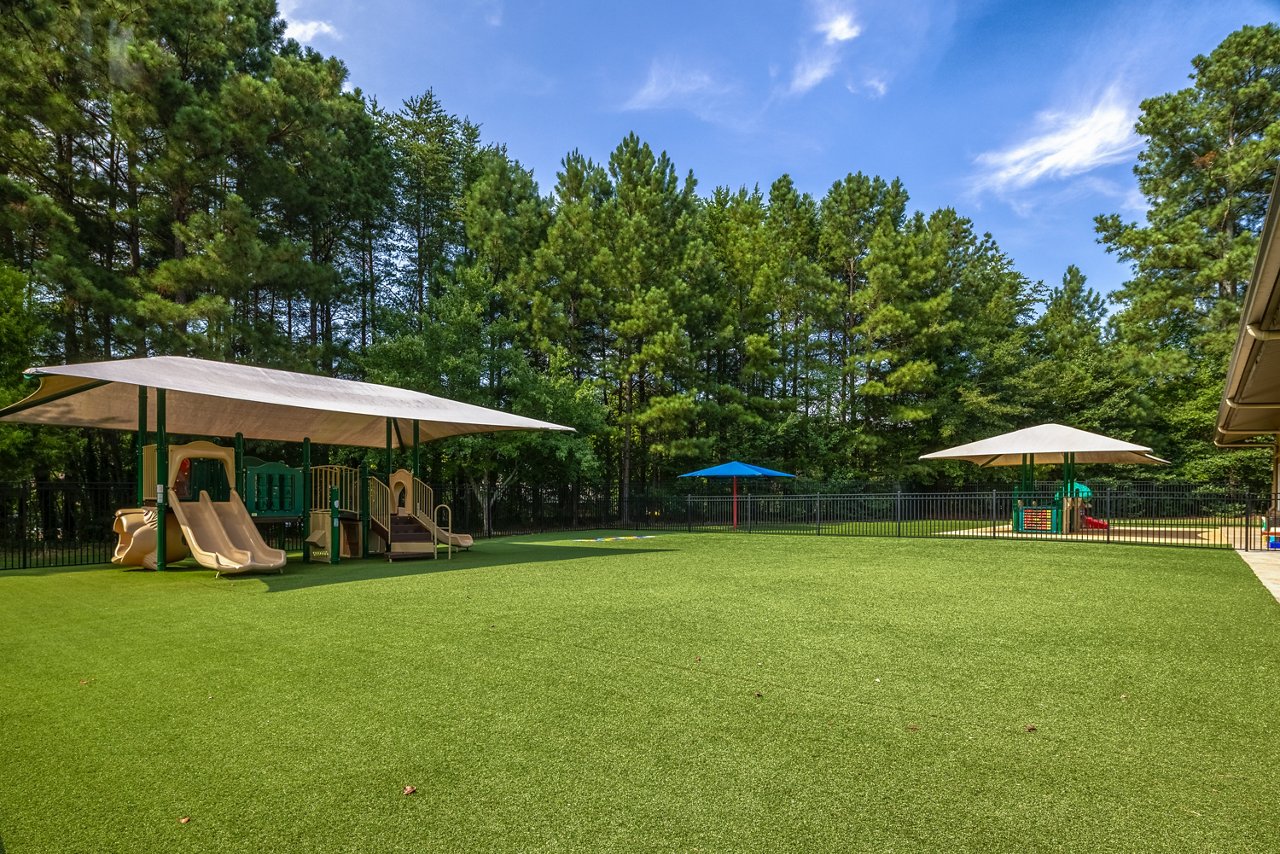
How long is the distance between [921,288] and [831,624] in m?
27.4

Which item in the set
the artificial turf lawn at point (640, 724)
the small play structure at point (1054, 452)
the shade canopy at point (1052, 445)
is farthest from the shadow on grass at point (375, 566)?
the small play structure at point (1054, 452)

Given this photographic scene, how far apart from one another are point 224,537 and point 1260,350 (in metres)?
14.5

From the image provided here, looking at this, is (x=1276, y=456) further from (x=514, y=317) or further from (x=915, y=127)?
(x=514, y=317)

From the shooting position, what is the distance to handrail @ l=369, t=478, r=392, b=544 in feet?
44.2

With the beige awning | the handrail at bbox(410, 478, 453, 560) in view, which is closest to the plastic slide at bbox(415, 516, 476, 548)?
the handrail at bbox(410, 478, 453, 560)

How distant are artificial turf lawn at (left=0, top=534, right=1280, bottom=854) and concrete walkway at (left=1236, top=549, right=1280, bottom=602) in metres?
1.50

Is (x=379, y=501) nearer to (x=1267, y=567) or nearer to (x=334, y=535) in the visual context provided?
(x=334, y=535)

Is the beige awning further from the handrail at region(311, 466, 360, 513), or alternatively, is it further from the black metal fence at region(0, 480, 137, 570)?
the black metal fence at region(0, 480, 137, 570)

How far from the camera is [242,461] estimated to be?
1264 cm

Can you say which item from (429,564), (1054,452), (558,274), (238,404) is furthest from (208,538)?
(1054,452)

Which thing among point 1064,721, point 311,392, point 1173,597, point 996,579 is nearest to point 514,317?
point 311,392

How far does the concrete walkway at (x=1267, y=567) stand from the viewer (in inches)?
335

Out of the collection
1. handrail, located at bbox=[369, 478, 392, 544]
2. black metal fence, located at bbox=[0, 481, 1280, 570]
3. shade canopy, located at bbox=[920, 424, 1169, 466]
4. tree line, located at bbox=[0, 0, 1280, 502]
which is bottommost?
black metal fence, located at bbox=[0, 481, 1280, 570]

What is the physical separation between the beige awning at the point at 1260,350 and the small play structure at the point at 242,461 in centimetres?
1047
